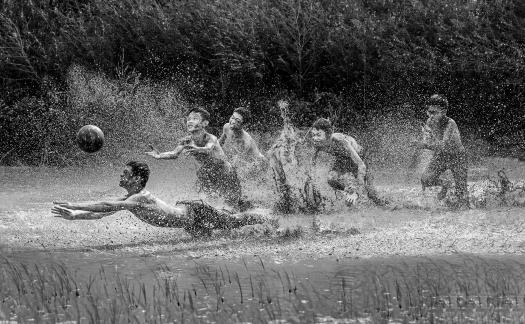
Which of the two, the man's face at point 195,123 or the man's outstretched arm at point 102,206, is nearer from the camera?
the man's outstretched arm at point 102,206

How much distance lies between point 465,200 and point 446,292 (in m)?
5.97

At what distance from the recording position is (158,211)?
12.7 meters

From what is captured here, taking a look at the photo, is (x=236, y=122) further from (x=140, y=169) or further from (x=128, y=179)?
(x=128, y=179)

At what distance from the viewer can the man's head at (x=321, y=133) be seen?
1560 centimetres

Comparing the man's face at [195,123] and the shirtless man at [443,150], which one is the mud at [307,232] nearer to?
the shirtless man at [443,150]

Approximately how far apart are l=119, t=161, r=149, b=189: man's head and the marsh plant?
1.58 m

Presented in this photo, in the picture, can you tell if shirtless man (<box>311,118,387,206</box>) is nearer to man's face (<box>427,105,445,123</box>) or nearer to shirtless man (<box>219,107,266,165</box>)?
shirtless man (<box>219,107,266,165</box>)

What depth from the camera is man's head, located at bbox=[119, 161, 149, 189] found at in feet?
41.2

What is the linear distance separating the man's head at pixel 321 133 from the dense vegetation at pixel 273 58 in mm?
4834

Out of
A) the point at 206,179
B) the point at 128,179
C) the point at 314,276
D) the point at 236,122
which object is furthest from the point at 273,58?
the point at 314,276

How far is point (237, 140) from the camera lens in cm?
1581

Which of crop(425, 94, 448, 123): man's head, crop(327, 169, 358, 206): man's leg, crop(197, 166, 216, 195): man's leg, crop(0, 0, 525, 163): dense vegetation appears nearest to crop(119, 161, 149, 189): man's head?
crop(197, 166, 216, 195): man's leg

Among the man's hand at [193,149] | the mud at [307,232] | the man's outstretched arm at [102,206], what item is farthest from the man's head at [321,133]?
the man's outstretched arm at [102,206]

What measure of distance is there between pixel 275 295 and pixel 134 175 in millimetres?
3433
